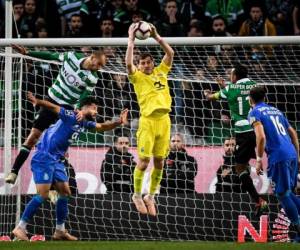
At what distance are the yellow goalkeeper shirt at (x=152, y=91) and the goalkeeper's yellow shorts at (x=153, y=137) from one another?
0.35 ft

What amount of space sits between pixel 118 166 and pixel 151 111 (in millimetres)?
1987

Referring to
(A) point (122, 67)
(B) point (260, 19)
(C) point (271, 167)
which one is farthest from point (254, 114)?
(B) point (260, 19)

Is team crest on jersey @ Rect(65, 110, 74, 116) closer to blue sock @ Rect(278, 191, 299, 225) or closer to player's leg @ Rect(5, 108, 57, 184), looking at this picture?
player's leg @ Rect(5, 108, 57, 184)

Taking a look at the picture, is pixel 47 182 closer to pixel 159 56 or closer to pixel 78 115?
pixel 78 115

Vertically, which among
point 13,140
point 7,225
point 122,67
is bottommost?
point 7,225

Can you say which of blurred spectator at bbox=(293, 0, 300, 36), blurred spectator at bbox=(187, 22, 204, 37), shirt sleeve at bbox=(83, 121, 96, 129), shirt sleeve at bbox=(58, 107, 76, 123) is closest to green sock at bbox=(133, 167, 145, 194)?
shirt sleeve at bbox=(83, 121, 96, 129)

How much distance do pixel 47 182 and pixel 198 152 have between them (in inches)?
93.7

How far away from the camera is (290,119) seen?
651 inches

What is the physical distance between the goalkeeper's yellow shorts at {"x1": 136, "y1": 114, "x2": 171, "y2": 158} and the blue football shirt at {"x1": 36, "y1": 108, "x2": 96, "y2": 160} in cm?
73

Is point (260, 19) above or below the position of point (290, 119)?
above

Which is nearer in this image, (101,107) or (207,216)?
(207,216)

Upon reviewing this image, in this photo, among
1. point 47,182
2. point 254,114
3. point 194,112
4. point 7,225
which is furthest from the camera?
point 194,112

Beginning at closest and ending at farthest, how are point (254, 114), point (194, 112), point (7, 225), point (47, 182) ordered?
point (254, 114)
point (47, 182)
point (7, 225)
point (194, 112)

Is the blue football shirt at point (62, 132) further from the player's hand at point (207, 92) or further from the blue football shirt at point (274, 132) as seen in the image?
the blue football shirt at point (274, 132)
